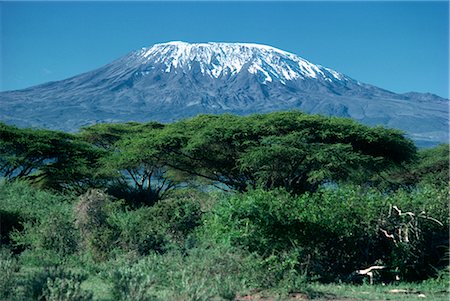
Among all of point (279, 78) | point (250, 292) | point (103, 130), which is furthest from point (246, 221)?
point (279, 78)

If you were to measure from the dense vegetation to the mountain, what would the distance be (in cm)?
12440

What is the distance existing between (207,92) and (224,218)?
156 metres

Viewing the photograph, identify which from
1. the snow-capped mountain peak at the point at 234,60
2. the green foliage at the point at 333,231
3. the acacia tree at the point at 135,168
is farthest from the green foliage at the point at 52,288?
the snow-capped mountain peak at the point at 234,60

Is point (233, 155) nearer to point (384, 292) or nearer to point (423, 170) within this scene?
point (423, 170)

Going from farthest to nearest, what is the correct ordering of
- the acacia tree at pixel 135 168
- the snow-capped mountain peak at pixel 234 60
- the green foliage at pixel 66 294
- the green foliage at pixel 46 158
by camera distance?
the snow-capped mountain peak at pixel 234 60
the green foliage at pixel 46 158
the acacia tree at pixel 135 168
the green foliage at pixel 66 294

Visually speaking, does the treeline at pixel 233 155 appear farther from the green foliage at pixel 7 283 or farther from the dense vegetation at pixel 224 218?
the green foliage at pixel 7 283

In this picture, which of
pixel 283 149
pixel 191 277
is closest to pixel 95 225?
pixel 191 277

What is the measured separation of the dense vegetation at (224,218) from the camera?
9844 millimetres

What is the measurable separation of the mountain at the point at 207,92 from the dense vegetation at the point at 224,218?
12440 cm

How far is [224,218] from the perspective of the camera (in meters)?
12.1

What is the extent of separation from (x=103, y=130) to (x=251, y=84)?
141070 mm

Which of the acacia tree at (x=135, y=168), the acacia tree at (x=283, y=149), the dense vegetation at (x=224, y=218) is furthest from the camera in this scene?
the acacia tree at (x=135, y=168)

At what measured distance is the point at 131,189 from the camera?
2708 cm

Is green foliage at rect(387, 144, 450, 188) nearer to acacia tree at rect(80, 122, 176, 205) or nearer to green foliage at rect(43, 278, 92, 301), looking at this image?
acacia tree at rect(80, 122, 176, 205)
